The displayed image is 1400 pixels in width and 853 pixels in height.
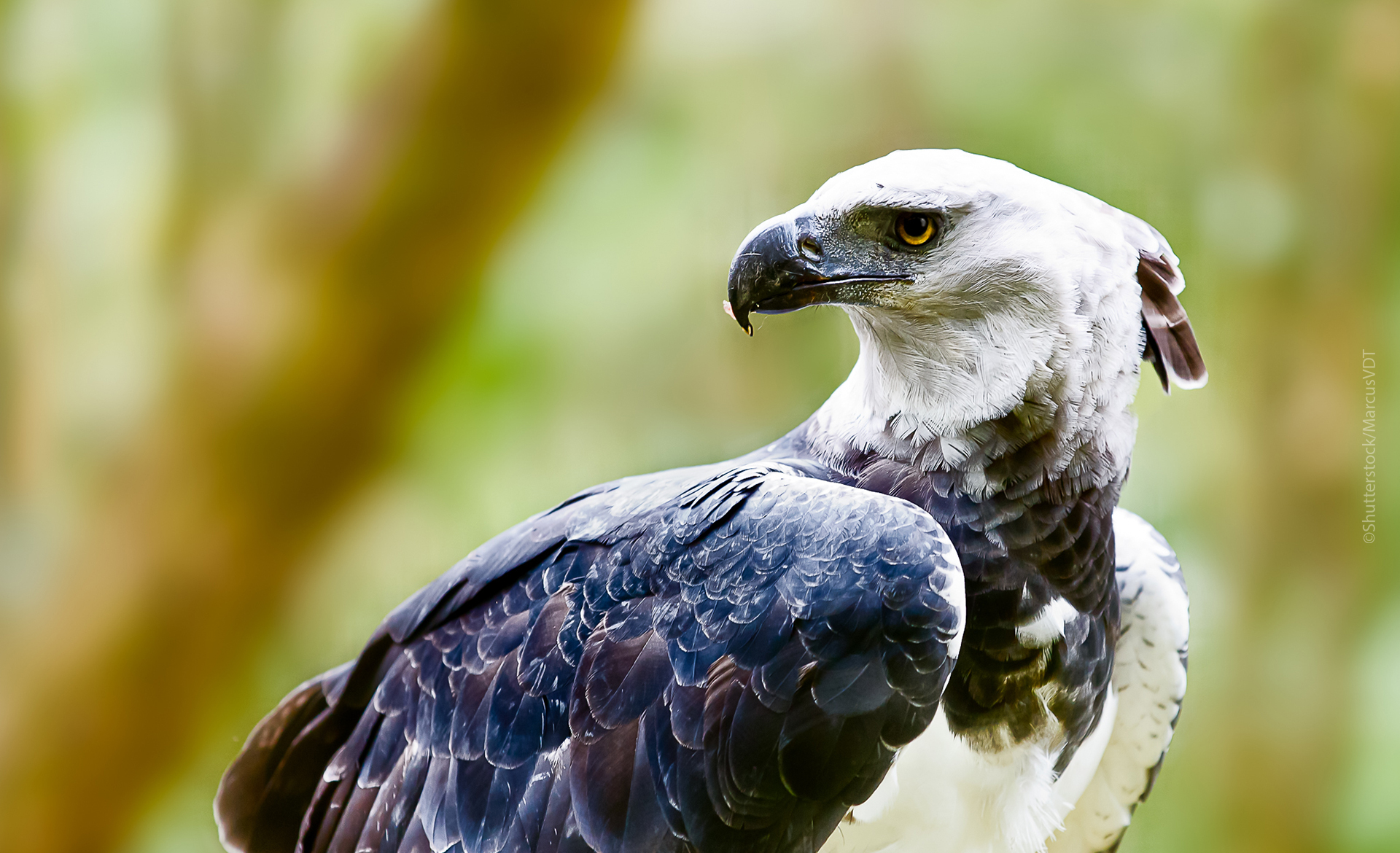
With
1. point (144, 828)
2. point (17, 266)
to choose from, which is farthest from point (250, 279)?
point (144, 828)

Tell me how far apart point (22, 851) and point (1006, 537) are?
Answer: 184 cm

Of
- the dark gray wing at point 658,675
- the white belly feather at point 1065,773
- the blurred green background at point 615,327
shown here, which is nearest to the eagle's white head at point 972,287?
the dark gray wing at point 658,675

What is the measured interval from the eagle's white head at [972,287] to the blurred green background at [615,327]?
3.23 ft

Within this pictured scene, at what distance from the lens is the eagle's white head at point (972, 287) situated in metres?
0.95

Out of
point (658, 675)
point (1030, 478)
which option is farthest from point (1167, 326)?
point (658, 675)

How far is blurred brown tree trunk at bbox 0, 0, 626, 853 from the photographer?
1.87 m

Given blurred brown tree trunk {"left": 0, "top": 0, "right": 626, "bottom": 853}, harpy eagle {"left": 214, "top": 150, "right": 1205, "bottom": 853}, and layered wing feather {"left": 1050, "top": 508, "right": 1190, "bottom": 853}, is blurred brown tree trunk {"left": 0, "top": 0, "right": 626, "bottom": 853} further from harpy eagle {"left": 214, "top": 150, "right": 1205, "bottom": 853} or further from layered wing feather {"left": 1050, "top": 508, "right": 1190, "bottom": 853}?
layered wing feather {"left": 1050, "top": 508, "right": 1190, "bottom": 853}

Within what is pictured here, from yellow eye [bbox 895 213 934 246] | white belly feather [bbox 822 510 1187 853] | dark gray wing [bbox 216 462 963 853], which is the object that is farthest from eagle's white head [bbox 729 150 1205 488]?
white belly feather [bbox 822 510 1187 853]

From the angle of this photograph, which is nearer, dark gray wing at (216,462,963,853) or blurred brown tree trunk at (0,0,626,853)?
dark gray wing at (216,462,963,853)

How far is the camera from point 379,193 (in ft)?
6.14

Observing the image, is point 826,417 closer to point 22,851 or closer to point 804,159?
point 804,159

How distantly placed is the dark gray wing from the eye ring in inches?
8.6

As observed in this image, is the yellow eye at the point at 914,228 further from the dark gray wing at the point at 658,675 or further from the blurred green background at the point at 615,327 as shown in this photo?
the blurred green background at the point at 615,327

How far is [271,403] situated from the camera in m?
1.92
